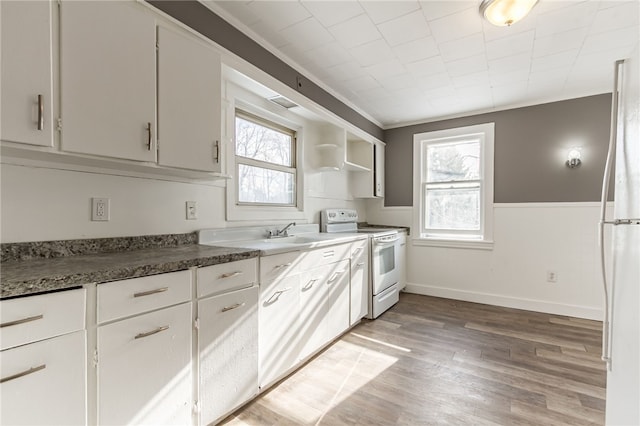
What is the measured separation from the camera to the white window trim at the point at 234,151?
2217mm

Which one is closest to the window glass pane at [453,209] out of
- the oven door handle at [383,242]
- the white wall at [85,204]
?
the oven door handle at [383,242]

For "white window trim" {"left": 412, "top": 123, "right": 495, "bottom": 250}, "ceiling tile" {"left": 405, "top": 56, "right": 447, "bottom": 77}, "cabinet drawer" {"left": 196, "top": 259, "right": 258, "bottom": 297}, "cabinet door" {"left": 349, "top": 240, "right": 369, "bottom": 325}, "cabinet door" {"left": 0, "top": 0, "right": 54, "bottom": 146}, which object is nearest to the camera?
"cabinet door" {"left": 0, "top": 0, "right": 54, "bottom": 146}

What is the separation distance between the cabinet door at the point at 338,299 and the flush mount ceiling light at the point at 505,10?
2031 mm

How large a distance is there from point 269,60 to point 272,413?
7.93 ft

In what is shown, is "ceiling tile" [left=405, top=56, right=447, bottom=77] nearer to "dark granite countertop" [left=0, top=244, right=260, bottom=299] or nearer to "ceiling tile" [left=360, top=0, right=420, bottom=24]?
"ceiling tile" [left=360, top=0, right=420, bottom=24]

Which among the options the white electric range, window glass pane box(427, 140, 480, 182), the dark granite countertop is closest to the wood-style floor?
the white electric range

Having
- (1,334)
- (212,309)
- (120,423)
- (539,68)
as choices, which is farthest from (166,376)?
(539,68)

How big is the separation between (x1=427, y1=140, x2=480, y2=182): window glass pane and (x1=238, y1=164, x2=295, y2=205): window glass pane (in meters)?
2.16

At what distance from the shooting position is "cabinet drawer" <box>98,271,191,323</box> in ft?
3.46

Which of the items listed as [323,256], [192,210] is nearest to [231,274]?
[192,210]

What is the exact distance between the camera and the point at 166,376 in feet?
4.10

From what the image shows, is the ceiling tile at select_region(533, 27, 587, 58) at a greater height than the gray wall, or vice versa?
the ceiling tile at select_region(533, 27, 587, 58)

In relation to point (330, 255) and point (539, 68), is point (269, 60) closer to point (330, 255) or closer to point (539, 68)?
point (330, 255)

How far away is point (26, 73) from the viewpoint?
1059 millimetres
